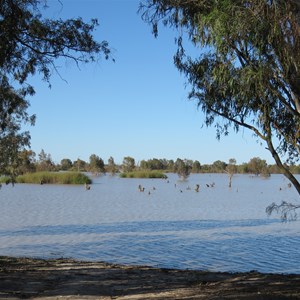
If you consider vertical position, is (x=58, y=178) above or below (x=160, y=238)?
above

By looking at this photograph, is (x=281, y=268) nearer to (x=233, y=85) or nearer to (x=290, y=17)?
(x=233, y=85)

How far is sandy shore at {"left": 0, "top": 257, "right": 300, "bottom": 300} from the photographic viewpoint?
18.9 feet

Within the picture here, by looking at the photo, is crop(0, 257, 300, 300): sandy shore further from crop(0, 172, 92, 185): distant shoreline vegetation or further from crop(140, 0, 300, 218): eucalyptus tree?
crop(0, 172, 92, 185): distant shoreline vegetation

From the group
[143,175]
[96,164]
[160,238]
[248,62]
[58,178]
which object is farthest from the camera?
[96,164]

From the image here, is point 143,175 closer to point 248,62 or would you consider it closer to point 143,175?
point 143,175

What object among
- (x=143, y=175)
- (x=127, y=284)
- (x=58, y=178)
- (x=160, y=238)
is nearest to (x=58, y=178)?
(x=58, y=178)

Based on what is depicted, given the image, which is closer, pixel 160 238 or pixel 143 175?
pixel 160 238

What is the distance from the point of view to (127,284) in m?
6.98

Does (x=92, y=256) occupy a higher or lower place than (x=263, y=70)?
lower

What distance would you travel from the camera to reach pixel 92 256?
12.2 meters

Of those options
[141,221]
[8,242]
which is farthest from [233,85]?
[141,221]

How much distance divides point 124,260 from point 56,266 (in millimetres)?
3008

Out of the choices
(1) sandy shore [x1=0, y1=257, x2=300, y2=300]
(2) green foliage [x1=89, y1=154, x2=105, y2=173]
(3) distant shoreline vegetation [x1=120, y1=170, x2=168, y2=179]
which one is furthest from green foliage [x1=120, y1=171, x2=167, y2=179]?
(1) sandy shore [x1=0, y1=257, x2=300, y2=300]

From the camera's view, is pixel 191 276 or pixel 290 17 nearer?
pixel 290 17
